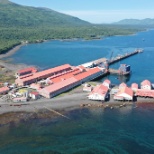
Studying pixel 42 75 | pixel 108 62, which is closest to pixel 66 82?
pixel 42 75

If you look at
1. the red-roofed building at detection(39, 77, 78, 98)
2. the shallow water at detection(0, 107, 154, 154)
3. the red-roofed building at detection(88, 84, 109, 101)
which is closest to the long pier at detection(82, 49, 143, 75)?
the red-roofed building at detection(39, 77, 78, 98)

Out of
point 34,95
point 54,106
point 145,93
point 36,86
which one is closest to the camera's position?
point 54,106

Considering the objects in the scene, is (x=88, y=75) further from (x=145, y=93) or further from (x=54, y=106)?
(x=54, y=106)

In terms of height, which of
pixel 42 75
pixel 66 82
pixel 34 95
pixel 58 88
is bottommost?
pixel 34 95

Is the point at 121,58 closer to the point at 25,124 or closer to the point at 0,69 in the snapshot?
the point at 0,69

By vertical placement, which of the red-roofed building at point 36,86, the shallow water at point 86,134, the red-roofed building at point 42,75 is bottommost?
the shallow water at point 86,134

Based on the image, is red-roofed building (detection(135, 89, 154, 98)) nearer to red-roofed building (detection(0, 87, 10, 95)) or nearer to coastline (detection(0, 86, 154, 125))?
coastline (detection(0, 86, 154, 125))

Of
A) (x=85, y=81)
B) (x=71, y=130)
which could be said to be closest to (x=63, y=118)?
(x=71, y=130)

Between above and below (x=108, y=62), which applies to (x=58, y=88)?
below

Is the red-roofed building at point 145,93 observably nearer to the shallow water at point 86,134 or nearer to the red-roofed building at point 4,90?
the shallow water at point 86,134

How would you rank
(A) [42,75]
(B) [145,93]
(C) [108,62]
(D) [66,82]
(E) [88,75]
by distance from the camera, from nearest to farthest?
1. (B) [145,93]
2. (D) [66,82]
3. (E) [88,75]
4. (A) [42,75]
5. (C) [108,62]

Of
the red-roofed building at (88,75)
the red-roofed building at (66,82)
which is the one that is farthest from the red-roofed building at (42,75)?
the red-roofed building at (88,75)
